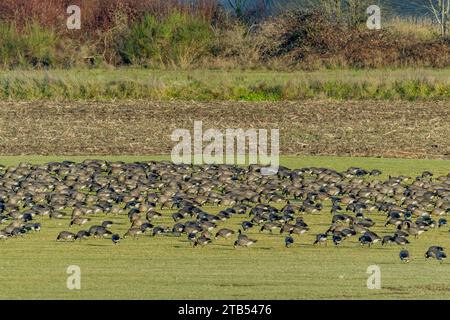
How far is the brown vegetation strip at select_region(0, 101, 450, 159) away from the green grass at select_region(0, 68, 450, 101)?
146 centimetres

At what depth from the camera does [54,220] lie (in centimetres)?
2089

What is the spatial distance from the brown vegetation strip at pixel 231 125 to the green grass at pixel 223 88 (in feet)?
4.78

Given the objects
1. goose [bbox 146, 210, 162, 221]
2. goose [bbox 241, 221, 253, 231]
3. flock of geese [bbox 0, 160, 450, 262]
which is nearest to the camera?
flock of geese [bbox 0, 160, 450, 262]

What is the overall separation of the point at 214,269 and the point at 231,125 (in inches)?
823

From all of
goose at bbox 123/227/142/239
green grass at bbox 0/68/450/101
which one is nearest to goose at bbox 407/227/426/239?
goose at bbox 123/227/142/239

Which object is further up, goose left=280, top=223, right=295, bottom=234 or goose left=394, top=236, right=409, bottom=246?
goose left=394, top=236, right=409, bottom=246

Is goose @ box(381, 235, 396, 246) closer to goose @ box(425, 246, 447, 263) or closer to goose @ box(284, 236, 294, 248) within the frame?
goose @ box(425, 246, 447, 263)

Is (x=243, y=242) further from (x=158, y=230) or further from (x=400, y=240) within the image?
(x=400, y=240)

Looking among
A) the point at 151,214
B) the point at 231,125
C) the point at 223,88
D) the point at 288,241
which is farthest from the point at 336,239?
the point at 223,88

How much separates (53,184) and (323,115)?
52.4 ft

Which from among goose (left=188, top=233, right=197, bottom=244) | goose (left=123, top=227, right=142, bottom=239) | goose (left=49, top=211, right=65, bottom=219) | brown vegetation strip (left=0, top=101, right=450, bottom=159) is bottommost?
brown vegetation strip (left=0, top=101, right=450, bottom=159)

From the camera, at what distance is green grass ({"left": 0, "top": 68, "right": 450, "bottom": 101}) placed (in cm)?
4197
